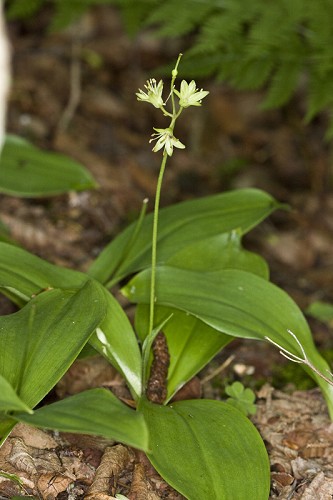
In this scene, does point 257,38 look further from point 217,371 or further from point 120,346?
point 120,346

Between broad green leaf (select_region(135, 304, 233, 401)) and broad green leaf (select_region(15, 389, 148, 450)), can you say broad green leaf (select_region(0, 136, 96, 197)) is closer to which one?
broad green leaf (select_region(135, 304, 233, 401))

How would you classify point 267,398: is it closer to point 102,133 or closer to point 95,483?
point 95,483

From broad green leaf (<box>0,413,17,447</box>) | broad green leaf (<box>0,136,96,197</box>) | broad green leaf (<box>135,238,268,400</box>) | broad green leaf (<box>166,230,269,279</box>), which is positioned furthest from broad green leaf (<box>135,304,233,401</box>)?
broad green leaf (<box>0,136,96,197</box>)

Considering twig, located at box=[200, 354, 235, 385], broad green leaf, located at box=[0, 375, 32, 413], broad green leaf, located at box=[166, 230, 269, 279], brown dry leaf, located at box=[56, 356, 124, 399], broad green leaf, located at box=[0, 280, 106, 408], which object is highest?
broad green leaf, located at box=[0, 375, 32, 413]

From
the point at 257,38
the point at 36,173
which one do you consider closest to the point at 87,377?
the point at 36,173

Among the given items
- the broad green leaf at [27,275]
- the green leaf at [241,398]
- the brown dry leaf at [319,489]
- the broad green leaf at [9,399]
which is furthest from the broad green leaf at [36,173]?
the brown dry leaf at [319,489]
